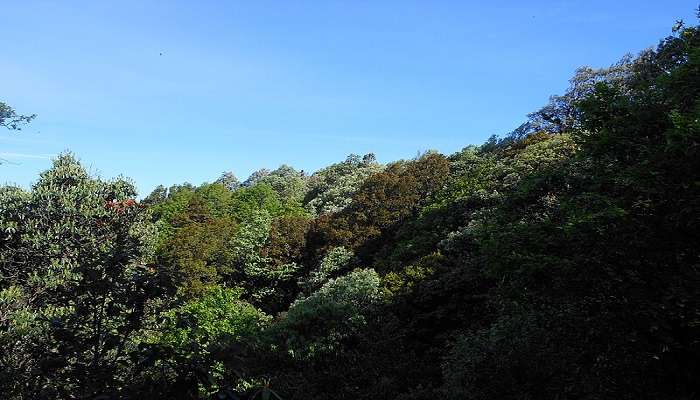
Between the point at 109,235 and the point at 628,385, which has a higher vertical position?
the point at 109,235

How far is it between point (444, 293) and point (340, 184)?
36.7m

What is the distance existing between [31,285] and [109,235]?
3.97 meters

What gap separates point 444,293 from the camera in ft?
59.0

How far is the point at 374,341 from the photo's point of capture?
16.4m

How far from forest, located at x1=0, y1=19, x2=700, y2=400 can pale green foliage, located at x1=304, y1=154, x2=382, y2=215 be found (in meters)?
16.9

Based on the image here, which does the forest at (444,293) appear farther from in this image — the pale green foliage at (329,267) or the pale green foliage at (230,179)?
the pale green foliage at (230,179)

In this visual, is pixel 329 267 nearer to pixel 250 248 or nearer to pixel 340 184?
pixel 250 248

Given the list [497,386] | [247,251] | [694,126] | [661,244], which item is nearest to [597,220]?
[661,244]

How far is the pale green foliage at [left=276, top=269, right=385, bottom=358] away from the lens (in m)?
17.0

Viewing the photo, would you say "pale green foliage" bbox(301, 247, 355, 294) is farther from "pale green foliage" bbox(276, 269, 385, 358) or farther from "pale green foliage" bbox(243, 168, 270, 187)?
"pale green foliage" bbox(243, 168, 270, 187)

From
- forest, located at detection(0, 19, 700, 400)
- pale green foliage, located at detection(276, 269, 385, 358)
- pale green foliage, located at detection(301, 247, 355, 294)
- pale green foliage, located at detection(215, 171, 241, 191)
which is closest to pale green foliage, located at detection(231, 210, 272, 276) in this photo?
forest, located at detection(0, 19, 700, 400)

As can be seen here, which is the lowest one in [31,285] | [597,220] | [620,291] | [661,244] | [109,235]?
[620,291]

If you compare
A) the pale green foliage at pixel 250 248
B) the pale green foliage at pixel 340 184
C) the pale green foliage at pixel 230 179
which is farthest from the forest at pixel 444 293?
the pale green foliage at pixel 230 179

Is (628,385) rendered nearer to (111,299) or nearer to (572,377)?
(572,377)
